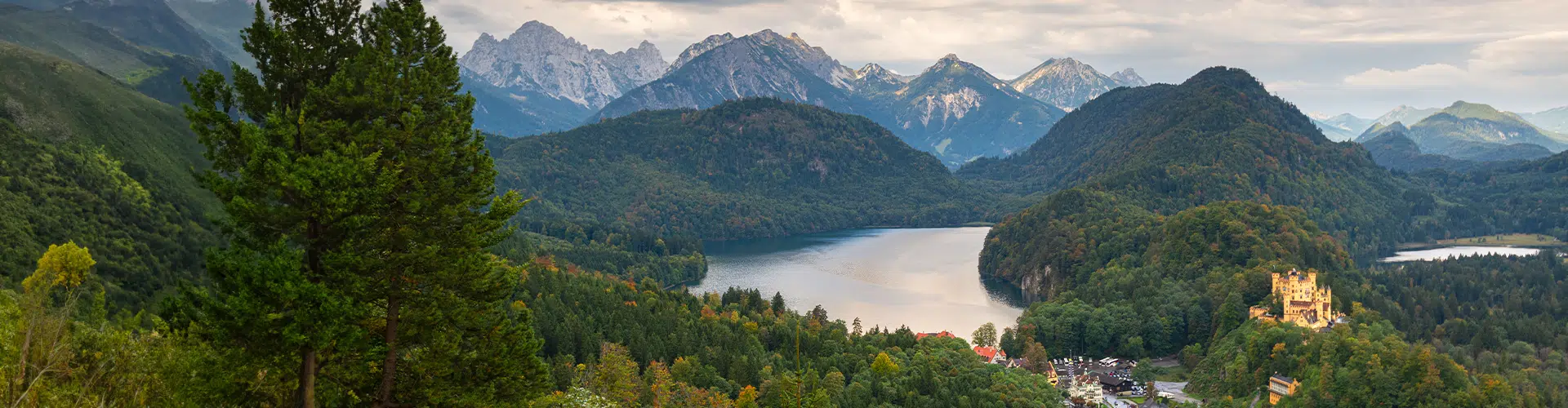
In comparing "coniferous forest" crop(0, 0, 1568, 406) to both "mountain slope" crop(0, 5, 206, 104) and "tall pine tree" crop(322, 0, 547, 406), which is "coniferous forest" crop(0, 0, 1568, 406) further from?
"mountain slope" crop(0, 5, 206, 104)

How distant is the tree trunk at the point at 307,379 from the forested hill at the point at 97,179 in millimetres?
34164

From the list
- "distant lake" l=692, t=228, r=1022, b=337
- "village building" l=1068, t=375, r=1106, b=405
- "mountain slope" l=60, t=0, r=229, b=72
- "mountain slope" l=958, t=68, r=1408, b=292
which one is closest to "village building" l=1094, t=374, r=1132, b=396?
"village building" l=1068, t=375, r=1106, b=405

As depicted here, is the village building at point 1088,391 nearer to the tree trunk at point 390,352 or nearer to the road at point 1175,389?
the road at point 1175,389

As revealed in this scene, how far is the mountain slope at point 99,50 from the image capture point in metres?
117

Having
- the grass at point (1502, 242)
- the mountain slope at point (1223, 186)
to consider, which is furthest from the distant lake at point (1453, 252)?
the grass at point (1502, 242)

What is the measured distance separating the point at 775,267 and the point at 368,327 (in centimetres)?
11406

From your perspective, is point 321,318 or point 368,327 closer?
point 321,318

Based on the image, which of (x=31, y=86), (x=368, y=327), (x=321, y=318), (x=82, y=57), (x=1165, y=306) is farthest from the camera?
(x=82, y=57)

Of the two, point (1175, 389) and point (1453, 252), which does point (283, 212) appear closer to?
point (1175, 389)

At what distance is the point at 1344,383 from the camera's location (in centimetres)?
5312

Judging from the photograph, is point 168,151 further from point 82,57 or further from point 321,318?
point 82,57

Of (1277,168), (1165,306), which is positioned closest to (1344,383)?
(1165,306)

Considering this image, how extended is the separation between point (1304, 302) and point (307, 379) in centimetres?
7108

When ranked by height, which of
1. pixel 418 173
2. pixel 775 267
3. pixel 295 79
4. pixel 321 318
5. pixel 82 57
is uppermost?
pixel 82 57
